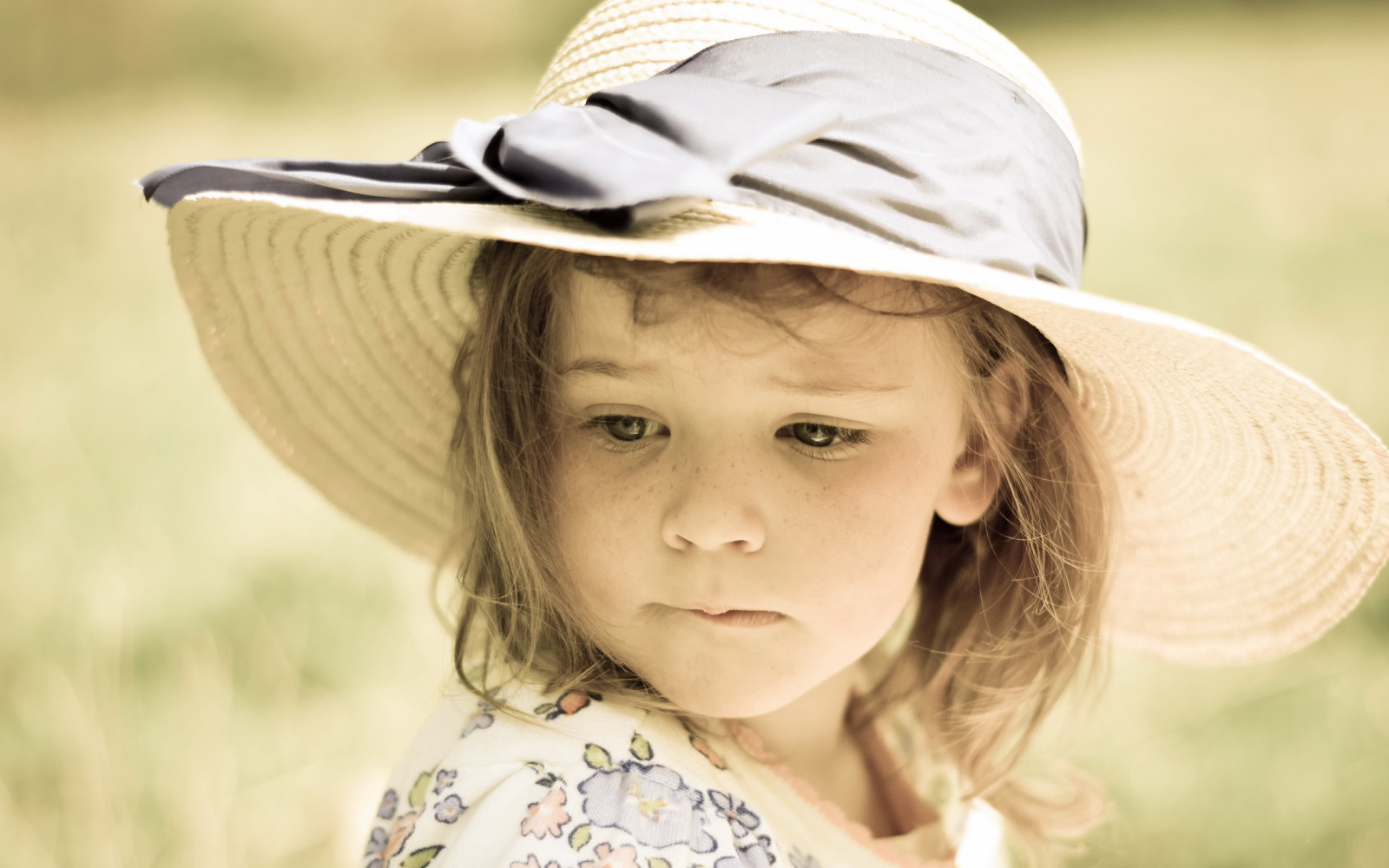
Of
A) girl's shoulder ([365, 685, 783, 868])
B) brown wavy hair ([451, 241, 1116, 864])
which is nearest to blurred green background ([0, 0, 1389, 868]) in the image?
brown wavy hair ([451, 241, 1116, 864])

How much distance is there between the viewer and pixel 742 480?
3.34ft

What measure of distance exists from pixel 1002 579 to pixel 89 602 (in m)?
1.65

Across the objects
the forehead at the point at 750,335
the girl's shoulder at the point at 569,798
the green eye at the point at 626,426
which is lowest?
the girl's shoulder at the point at 569,798

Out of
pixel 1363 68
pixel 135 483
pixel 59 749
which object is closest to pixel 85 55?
pixel 135 483

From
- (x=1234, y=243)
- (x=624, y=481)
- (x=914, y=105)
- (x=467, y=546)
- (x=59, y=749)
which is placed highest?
(x=914, y=105)

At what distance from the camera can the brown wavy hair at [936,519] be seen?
1043mm

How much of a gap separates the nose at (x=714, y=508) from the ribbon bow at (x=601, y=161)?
0.90 feet

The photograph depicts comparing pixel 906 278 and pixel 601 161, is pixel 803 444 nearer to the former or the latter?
pixel 906 278

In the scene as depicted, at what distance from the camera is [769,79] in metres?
0.95

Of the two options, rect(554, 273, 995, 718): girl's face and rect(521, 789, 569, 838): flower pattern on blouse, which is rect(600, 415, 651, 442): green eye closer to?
rect(554, 273, 995, 718): girl's face

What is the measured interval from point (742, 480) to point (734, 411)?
2.4 inches

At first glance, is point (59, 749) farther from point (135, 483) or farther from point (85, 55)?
point (85, 55)

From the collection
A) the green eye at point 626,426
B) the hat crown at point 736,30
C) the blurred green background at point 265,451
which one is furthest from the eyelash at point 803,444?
the blurred green background at point 265,451

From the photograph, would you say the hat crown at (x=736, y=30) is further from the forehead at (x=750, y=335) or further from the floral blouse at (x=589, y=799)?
the floral blouse at (x=589, y=799)
